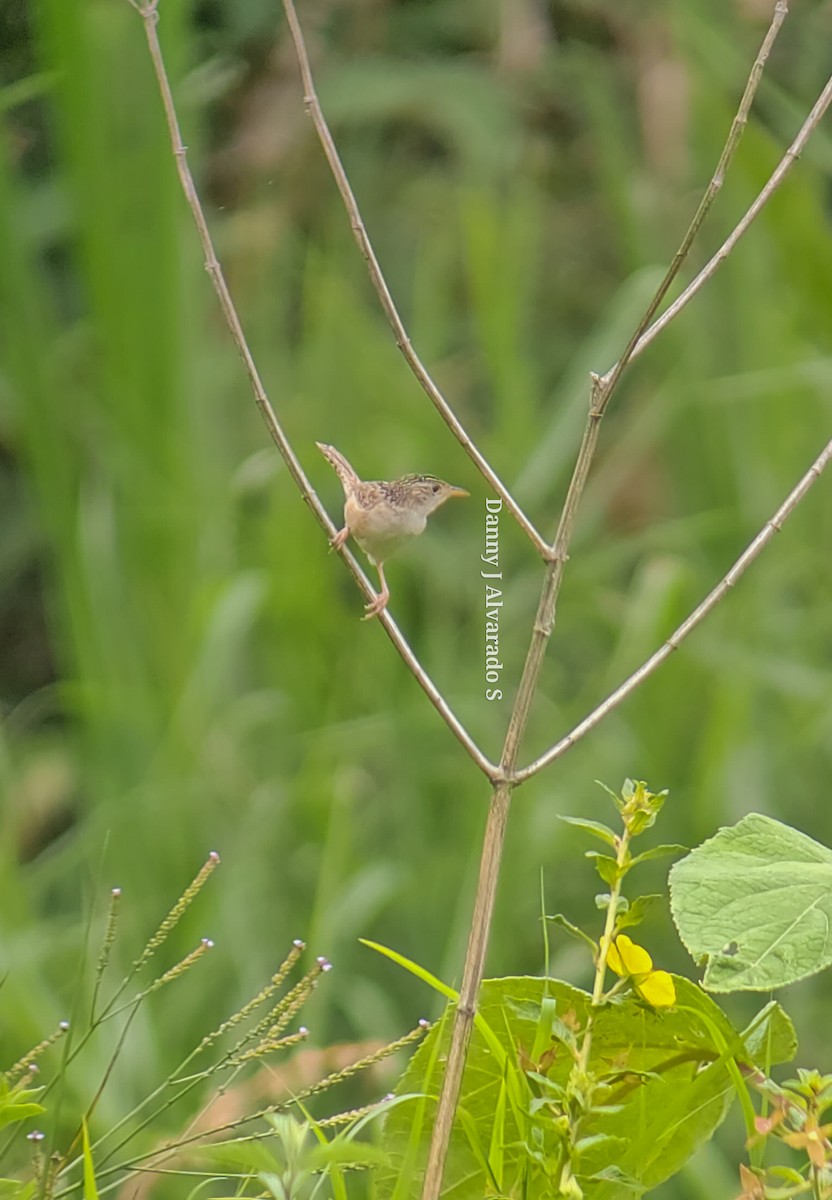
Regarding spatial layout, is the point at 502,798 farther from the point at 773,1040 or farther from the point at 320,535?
the point at 320,535

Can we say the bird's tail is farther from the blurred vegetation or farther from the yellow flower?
the blurred vegetation

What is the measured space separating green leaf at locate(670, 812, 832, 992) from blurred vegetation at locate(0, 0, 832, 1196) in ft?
3.12

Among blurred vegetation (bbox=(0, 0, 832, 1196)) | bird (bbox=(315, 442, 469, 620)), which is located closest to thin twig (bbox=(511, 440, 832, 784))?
bird (bbox=(315, 442, 469, 620))

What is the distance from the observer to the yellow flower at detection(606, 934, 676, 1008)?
678 mm

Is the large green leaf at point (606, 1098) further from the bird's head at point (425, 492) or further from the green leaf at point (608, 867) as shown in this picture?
the bird's head at point (425, 492)

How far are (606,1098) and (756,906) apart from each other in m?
0.10

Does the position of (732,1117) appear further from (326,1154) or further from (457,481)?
(326,1154)

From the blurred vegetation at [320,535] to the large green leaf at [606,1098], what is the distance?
2.84 feet

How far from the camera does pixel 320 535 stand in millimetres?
2061

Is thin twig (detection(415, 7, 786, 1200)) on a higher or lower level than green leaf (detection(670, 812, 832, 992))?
higher

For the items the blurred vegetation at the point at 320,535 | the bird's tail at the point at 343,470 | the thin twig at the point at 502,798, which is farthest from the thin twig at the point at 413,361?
the blurred vegetation at the point at 320,535

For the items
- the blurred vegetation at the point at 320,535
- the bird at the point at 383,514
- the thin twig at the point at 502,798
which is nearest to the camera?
the thin twig at the point at 502,798

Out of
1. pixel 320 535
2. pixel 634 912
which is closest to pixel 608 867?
pixel 634 912

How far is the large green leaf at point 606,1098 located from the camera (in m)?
0.69
